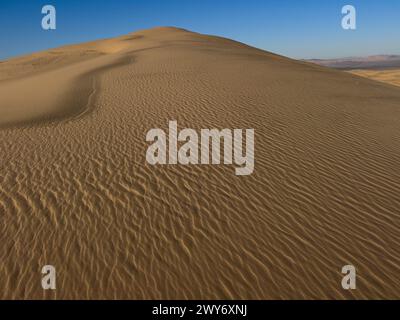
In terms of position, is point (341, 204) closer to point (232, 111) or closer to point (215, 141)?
point (215, 141)

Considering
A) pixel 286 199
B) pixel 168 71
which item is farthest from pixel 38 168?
pixel 168 71

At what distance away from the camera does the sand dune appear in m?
3.64

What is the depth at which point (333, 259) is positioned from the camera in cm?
386

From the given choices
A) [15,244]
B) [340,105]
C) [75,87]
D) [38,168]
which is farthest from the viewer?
[75,87]

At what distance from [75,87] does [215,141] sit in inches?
423

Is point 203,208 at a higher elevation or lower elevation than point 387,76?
lower

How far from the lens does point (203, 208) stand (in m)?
4.96

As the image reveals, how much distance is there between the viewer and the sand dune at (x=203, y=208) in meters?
3.64

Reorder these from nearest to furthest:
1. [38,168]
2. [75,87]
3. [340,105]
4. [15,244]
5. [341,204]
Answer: [15,244] → [341,204] → [38,168] → [340,105] → [75,87]

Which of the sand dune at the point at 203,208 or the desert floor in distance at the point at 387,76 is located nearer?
the sand dune at the point at 203,208

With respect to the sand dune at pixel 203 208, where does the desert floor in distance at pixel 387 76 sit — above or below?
above

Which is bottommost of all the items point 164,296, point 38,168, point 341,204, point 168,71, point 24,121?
point 164,296

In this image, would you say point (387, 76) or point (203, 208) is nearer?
point (203, 208)

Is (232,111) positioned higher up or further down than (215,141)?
higher up
